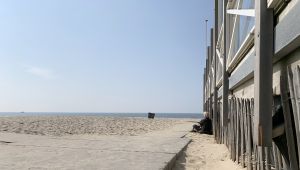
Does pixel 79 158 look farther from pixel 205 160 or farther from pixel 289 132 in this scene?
pixel 289 132

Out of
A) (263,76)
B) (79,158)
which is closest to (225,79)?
(79,158)

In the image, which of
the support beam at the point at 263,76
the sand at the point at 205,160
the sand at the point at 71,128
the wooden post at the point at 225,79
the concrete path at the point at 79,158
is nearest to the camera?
the support beam at the point at 263,76

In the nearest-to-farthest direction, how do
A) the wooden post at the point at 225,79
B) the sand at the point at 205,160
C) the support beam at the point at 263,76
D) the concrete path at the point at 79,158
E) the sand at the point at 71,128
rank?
1. the support beam at the point at 263,76
2. the concrete path at the point at 79,158
3. the sand at the point at 205,160
4. the wooden post at the point at 225,79
5. the sand at the point at 71,128

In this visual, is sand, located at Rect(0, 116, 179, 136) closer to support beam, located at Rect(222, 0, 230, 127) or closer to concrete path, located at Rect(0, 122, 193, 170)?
concrete path, located at Rect(0, 122, 193, 170)

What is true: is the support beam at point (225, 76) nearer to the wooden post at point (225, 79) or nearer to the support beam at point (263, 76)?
the wooden post at point (225, 79)

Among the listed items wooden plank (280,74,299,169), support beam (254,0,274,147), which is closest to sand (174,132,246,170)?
wooden plank (280,74,299,169)

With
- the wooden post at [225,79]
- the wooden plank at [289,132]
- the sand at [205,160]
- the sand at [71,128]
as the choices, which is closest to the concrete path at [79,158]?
the sand at [205,160]

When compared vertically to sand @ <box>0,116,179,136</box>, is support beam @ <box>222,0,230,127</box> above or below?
above

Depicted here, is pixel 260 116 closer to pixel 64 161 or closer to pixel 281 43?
pixel 281 43

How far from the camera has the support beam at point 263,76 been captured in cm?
332

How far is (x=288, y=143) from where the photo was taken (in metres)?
3.43

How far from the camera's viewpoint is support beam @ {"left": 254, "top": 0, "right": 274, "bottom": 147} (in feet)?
10.9

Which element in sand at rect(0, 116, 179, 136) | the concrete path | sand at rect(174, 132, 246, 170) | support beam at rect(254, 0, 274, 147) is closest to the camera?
support beam at rect(254, 0, 274, 147)

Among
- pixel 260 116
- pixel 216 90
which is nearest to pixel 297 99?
pixel 260 116
